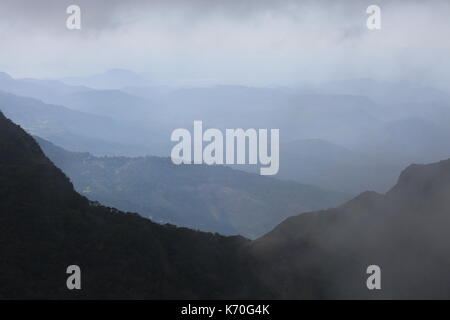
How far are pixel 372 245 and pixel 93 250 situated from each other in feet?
100

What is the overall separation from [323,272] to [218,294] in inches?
499

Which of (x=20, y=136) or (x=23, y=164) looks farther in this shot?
(x=20, y=136)

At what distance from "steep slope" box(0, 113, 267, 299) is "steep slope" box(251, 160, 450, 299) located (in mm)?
4914

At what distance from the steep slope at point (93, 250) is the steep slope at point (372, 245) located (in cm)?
491

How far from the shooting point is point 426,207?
6225 centimetres

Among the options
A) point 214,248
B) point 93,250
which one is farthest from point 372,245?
point 93,250

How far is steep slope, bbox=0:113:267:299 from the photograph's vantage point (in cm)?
4916

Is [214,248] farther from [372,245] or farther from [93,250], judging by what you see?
[372,245]

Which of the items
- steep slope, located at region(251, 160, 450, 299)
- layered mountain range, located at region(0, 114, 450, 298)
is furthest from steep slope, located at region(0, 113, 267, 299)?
steep slope, located at region(251, 160, 450, 299)

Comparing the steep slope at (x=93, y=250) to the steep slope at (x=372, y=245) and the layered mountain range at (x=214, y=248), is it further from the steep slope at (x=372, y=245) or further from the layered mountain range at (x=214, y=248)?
the steep slope at (x=372, y=245)

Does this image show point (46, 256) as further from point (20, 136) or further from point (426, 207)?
point (426, 207)

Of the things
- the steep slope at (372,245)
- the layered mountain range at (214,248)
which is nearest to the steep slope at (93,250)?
the layered mountain range at (214,248)

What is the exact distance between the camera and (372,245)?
196 feet
